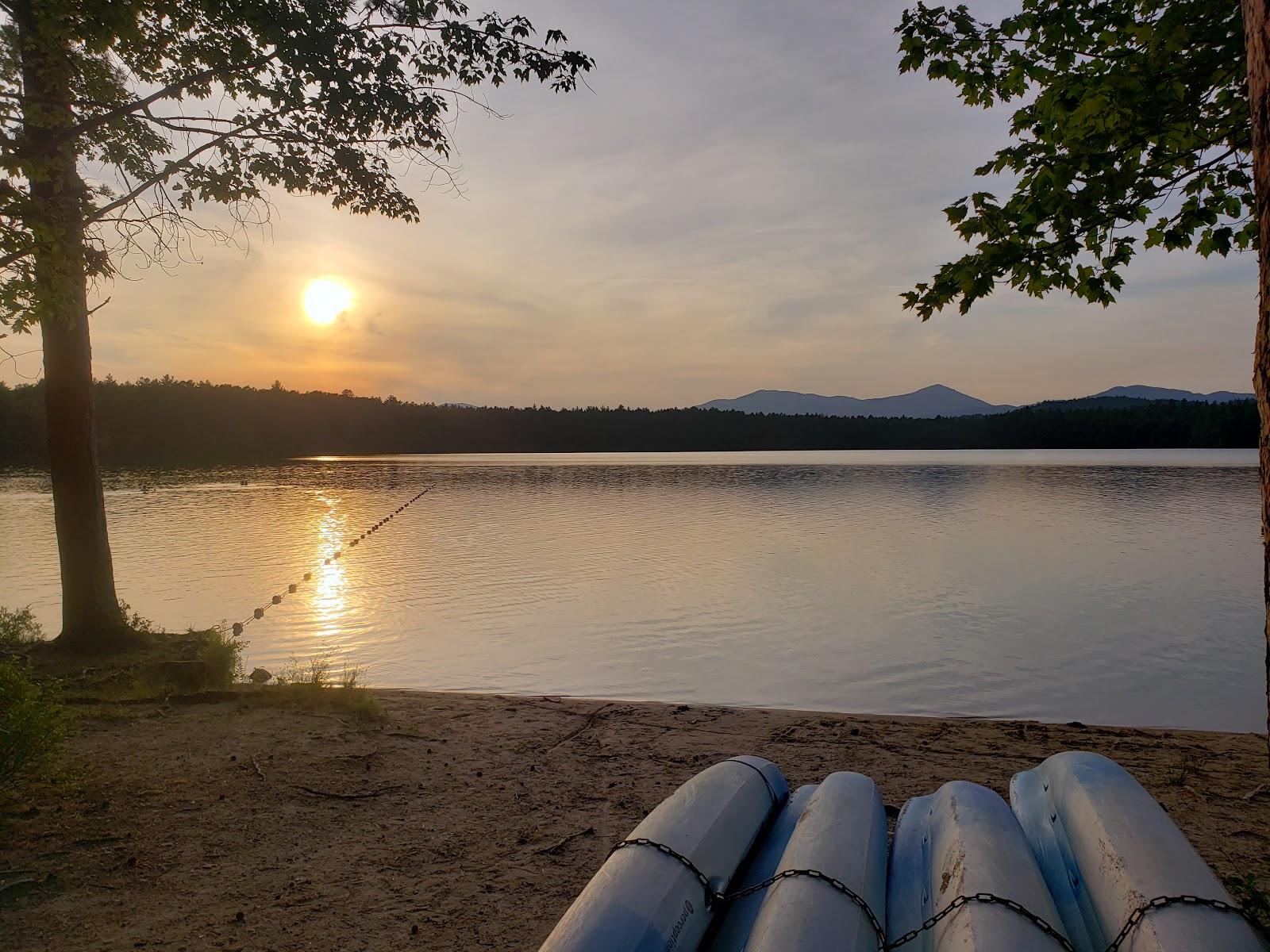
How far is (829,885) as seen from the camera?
11.0ft

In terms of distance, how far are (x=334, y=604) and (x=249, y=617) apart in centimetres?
180

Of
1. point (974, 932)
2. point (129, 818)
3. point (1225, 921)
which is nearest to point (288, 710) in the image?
point (129, 818)

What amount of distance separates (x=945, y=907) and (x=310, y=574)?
18276 millimetres

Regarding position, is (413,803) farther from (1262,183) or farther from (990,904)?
(1262,183)

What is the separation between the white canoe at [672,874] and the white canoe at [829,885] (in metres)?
0.27

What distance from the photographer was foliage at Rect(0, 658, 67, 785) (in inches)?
204

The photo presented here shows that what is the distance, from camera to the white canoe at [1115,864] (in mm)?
2834

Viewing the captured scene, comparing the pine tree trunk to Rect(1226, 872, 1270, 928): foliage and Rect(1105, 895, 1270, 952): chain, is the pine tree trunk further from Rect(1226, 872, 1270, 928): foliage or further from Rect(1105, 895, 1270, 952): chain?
Rect(1105, 895, 1270, 952): chain

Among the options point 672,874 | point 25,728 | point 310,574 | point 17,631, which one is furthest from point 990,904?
point 310,574

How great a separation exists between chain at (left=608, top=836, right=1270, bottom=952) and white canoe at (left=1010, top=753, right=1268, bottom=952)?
1.2 inches

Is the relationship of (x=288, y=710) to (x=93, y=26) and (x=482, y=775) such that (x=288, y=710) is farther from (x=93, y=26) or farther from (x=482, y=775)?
(x=93, y=26)

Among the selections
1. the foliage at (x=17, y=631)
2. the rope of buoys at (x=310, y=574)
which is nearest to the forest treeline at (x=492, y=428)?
the rope of buoys at (x=310, y=574)

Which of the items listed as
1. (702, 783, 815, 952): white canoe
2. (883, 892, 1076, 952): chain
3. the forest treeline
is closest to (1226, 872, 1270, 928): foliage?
(883, 892, 1076, 952): chain

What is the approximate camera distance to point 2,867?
4.59 m
